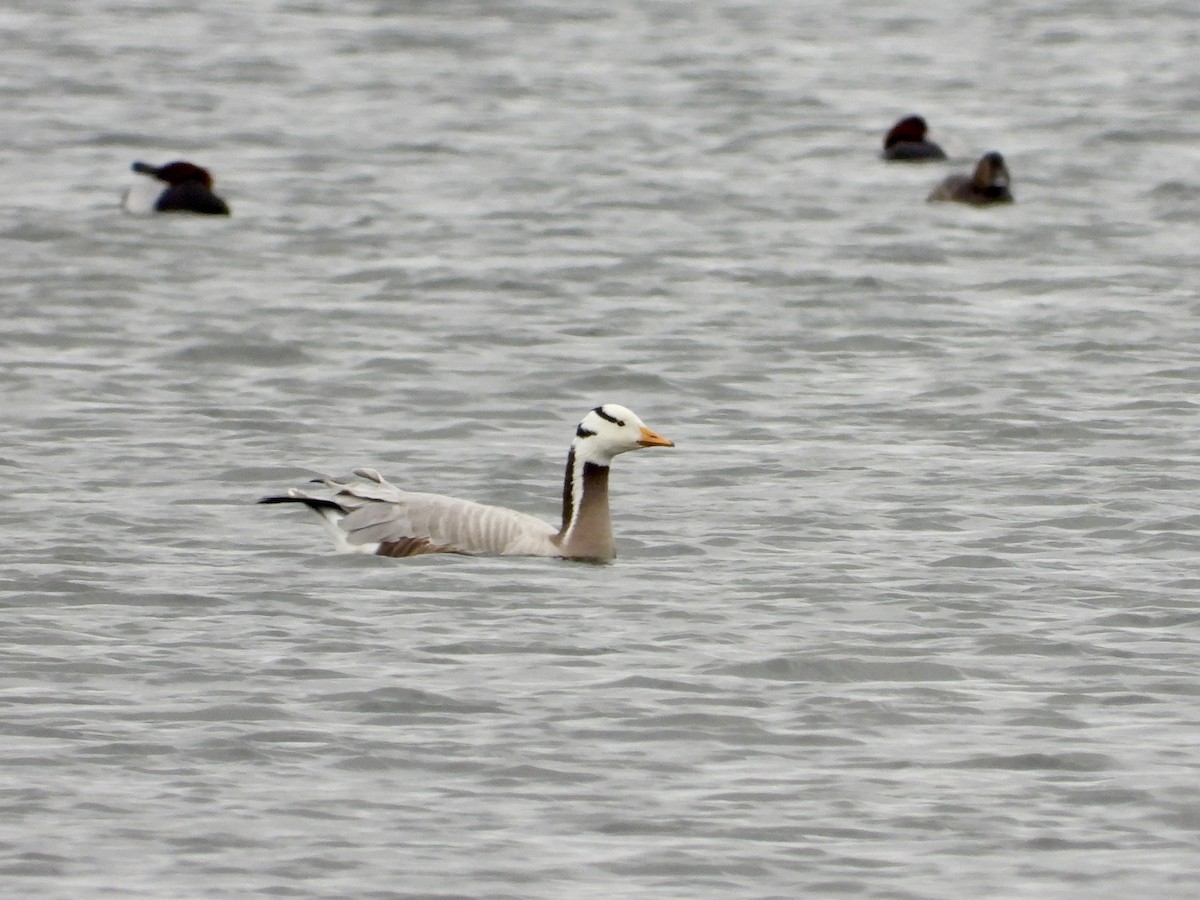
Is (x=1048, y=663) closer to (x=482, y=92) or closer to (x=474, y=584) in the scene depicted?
(x=474, y=584)

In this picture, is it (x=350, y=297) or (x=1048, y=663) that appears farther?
(x=350, y=297)

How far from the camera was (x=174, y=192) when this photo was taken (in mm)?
24297

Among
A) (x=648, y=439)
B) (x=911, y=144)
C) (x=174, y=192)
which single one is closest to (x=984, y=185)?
(x=911, y=144)

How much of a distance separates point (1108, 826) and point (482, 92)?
24.5 metres

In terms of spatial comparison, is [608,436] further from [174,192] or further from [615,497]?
[174,192]

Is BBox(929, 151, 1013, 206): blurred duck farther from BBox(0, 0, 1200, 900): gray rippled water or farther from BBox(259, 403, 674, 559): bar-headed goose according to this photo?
BBox(259, 403, 674, 559): bar-headed goose

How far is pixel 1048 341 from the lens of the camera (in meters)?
19.3

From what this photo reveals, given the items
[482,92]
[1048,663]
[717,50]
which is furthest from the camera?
[717,50]

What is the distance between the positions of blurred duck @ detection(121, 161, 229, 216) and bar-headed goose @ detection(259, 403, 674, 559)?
11599mm

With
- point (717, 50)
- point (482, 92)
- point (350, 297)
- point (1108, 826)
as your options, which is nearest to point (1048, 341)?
point (350, 297)

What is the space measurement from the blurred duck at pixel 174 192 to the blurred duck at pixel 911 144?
291 inches

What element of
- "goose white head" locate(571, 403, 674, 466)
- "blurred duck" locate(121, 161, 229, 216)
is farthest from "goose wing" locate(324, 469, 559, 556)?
"blurred duck" locate(121, 161, 229, 216)

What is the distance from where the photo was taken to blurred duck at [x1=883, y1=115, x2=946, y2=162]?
2848 centimetres

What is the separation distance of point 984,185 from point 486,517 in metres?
13.3
